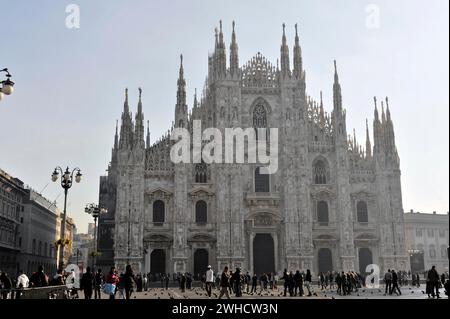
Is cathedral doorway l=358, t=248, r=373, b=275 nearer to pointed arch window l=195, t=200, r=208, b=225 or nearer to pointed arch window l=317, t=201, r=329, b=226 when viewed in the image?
pointed arch window l=317, t=201, r=329, b=226

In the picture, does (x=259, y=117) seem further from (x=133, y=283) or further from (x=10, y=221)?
(x=133, y=283)

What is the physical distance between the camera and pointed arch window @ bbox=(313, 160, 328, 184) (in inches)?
1970

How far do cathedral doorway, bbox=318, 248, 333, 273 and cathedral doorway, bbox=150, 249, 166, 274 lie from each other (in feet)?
45.5

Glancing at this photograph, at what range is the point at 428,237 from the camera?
259 feet

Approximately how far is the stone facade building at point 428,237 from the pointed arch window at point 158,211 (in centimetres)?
4394

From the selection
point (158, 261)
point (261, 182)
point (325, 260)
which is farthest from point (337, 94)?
point (158, 261)

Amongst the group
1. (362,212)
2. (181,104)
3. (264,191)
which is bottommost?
(362,212)

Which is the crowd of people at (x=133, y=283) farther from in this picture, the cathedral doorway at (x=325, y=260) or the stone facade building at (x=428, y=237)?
the stone facade building at (x=428, y=237)

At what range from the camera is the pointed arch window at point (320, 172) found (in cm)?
5003

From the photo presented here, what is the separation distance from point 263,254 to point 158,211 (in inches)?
394

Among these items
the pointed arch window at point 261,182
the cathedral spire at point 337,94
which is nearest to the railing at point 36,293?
the pointed arch window at point 261,182
